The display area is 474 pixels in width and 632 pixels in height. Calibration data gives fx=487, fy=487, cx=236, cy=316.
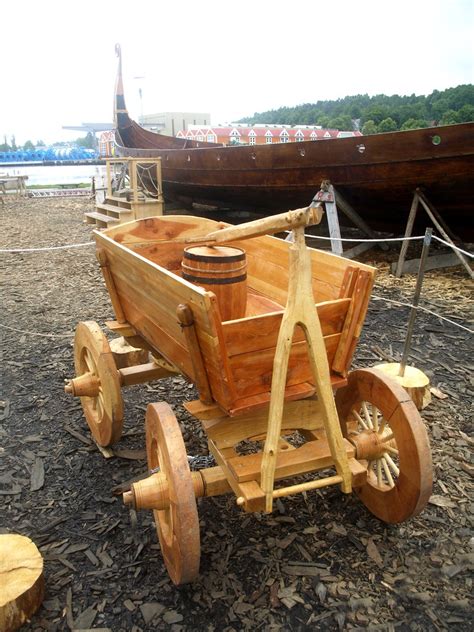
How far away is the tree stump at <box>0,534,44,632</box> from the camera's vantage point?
1.79 meters

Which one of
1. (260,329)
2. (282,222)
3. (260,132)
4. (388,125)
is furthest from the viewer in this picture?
(260,132)

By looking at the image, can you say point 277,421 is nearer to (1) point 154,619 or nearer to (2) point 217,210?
(1) point 154,619

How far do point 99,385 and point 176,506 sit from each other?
4.17 ft

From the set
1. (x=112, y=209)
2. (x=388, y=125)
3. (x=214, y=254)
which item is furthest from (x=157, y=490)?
(x=388, y=125)

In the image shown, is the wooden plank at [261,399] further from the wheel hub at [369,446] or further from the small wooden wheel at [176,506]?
the wheel hub at [369,446]

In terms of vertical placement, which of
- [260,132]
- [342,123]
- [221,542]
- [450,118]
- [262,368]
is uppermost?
[342,123]

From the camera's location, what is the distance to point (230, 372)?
1.92 m

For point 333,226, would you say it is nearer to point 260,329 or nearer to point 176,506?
point 260,329

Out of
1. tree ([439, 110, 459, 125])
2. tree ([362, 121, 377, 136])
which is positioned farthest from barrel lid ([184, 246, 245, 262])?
tree ([362, 121, 377, 136])

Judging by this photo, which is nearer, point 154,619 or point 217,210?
point 154,619

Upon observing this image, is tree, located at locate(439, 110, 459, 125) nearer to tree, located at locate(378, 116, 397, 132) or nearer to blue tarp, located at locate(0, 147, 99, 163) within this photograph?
tree, located at locate(378, 116, 397, 132)

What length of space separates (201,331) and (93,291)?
4.62m

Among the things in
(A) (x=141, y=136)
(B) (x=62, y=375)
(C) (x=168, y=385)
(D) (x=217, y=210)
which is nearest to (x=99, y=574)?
(C) (x=168, y=385)

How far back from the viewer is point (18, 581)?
6.08 feet
